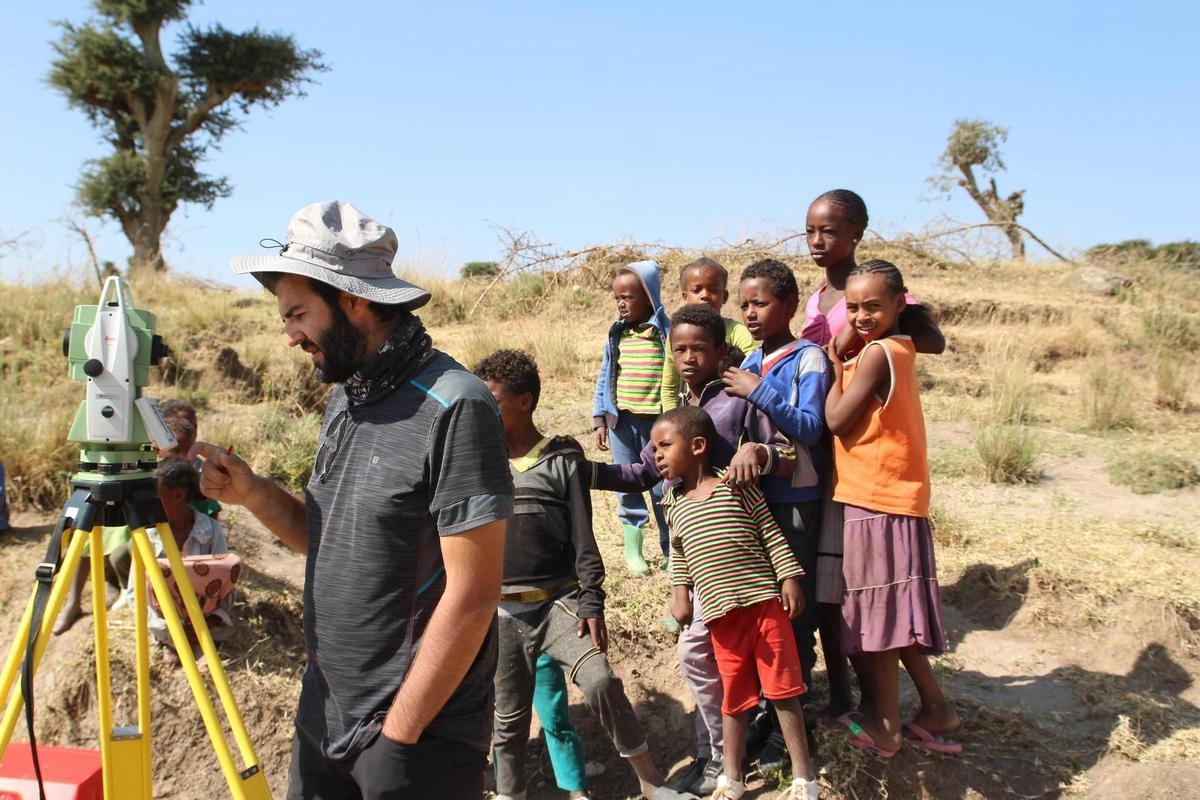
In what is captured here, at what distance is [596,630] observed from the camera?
121 inches

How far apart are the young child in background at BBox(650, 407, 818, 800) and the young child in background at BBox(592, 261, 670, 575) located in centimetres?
158

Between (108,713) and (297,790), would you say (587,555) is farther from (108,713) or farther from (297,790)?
(108,713)

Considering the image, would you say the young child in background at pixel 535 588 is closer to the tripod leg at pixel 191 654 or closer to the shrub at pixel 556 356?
the tripod leg at pixel 191 654

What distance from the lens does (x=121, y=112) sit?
837 inches

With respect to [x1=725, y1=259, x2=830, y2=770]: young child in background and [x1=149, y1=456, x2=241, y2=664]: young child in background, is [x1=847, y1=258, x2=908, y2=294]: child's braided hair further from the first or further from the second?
[x1=149, y1=456, x2=241, y2=664]: young child in background

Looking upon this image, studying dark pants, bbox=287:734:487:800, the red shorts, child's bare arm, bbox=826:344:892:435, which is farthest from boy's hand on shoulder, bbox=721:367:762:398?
dark pants, bbox=287:734:487:800

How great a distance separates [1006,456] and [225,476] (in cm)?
581

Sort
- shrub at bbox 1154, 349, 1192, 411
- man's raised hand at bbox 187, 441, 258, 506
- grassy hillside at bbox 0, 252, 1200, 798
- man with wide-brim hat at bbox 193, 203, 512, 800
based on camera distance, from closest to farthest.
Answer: man with wide-brim hat at bbox 193, 203, 512, 800 → man's raised hand at bbox 187, 441, 258, 506 → grassy hillside at bbox 0, 252, 1200, 798 → shrub at bbox 1154, 349, 1192, 411

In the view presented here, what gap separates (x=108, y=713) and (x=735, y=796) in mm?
2010

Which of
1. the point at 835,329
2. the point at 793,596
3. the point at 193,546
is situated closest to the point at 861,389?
the point at 835,329

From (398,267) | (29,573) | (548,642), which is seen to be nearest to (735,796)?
(548,642)

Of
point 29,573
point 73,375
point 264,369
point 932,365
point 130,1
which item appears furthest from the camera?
point 130,1

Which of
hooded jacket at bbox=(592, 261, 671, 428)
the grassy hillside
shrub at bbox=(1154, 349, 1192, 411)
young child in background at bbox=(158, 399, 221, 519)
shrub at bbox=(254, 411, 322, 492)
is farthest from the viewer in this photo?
shrub at bbox=(1154, 349, 1192, 411)

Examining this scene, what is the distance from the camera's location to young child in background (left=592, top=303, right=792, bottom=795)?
10.2 feet
